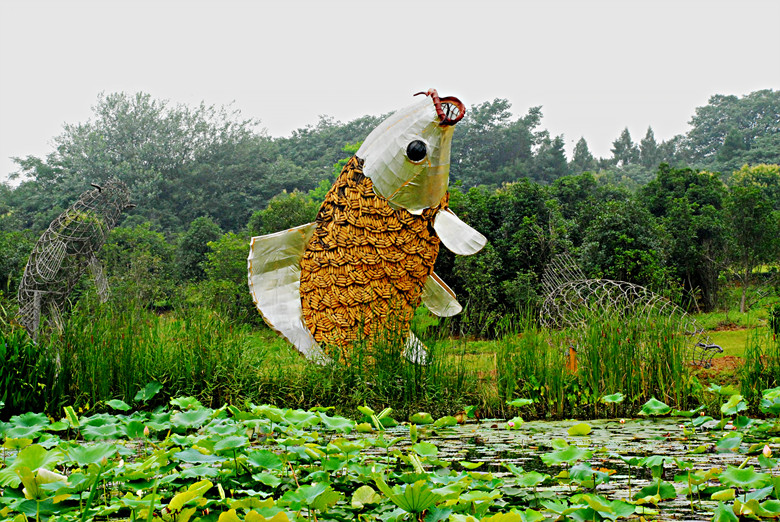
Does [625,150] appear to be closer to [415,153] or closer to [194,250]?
[194,250]

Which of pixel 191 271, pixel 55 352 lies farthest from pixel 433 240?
pixel 191 271

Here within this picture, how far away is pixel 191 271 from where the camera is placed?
14.5m

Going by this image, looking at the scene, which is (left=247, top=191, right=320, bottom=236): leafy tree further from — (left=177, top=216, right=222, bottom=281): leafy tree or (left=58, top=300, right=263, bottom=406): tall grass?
(left=58, top=300, right=263, bottom=406): tall grass

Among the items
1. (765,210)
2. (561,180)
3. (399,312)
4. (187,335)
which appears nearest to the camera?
(187,335)

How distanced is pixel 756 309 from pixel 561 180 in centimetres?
408

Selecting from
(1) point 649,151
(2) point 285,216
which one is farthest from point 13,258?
(1) point 649,151

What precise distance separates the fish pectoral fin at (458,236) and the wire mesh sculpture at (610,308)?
93 cm

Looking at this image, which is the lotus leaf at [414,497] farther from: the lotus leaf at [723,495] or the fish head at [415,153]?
the fish head at [415,153]

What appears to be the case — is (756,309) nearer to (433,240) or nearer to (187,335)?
(433,240)

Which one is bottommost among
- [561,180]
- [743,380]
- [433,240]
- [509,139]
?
[743,380]

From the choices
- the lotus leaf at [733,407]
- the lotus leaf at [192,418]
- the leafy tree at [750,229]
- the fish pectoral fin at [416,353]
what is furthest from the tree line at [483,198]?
the lotus leaf at [192,418]

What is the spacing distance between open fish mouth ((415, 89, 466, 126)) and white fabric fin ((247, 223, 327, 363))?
4.45 feet

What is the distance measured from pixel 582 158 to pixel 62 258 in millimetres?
25067

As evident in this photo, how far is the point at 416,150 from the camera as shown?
467cm
